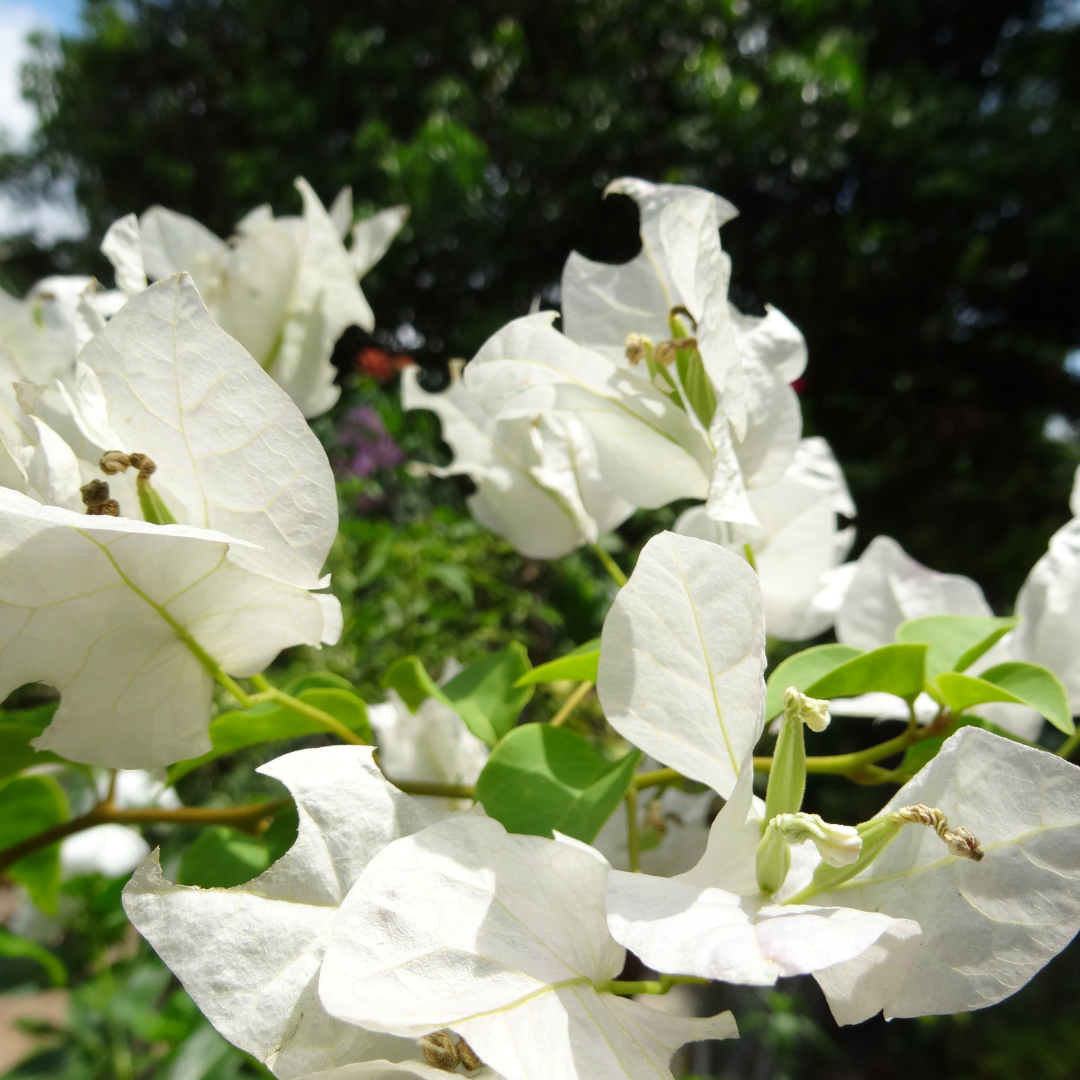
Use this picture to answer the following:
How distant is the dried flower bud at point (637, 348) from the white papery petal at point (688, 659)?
0.09 meters

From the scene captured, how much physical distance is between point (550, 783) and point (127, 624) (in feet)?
0.37

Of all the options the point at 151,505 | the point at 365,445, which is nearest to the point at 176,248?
the point at 151,505

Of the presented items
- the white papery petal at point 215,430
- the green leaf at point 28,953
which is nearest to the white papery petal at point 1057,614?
the white papery petal at point 215,430

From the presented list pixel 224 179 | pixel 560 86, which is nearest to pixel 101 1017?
pixel 560 86

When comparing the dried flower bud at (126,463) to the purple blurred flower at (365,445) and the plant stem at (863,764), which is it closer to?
the plant stem at (863,764)

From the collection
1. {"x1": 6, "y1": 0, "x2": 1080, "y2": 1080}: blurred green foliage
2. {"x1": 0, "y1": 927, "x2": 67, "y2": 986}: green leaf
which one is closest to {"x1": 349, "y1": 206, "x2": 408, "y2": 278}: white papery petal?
{"x1": 0, "y1": 927, "x2": 67, "y2": 986}: green leaf

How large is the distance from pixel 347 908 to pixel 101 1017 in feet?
2.31

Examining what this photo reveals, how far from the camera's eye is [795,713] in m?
0.18

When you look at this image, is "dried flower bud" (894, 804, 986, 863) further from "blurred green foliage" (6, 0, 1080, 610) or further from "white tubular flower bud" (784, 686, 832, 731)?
"blurred green foliage" (6, 0, 1080, 610)

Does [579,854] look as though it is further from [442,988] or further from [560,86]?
[560,86]

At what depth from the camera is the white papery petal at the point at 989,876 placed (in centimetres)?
15

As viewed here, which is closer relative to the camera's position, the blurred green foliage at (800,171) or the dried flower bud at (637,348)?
the dried flower bud at (637,348)

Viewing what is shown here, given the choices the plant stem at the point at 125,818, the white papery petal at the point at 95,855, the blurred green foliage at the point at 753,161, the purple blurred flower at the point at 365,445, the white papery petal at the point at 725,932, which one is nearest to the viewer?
the white papery petal at the point at 725,932

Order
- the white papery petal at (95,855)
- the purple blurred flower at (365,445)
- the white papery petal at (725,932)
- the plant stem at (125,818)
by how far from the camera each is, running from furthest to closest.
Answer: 1. the purple blurred flower at (365,445)
2. the white papery petal at (95,855)
3. the plant stem at (125,818)
4. the white papery petal at (725,932)
